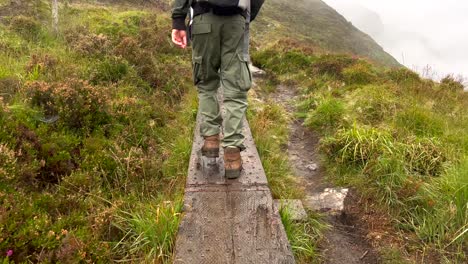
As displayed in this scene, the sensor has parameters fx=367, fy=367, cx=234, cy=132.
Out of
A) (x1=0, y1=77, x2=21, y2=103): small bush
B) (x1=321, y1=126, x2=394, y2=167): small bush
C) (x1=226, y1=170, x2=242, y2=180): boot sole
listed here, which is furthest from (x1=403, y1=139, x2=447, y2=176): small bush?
(x1=0, y1=77, x2=21, y2=103): small bush

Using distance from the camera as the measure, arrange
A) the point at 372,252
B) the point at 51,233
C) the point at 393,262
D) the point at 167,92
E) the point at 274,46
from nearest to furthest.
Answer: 1. the point at 51,233
2. the point at 393,262
3. the point at 372,252
4. the point at 167,92
5. the point at 274,46

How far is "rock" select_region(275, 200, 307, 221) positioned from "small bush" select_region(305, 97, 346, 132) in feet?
8.44

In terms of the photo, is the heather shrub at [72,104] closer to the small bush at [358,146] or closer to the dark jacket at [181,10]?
the dark jacket at [181,10]

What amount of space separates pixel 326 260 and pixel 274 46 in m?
11.6

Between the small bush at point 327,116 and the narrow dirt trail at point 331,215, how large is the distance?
0.19 m

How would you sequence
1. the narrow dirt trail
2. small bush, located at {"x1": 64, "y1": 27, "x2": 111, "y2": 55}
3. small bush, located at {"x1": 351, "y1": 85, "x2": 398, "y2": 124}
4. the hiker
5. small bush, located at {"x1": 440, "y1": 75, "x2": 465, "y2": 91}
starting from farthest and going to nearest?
1. small bush, located at {"x1": 440, "y1": 75, "x2": 465, "y2": 91}
2. small bush, located at {"x1": 64, "y1": 27, "x2": 111, "y2": 55}
3. small bush, located at {"x1": 351, "y1": 85, "x2": 398, "y2": 124}
4. the narrow dirt trail
5. the hiker

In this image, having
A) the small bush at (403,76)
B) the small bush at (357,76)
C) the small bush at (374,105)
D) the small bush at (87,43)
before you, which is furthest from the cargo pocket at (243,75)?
the small bush at (403,76)

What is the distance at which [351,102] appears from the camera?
7.23 meters

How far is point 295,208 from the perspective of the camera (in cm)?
382

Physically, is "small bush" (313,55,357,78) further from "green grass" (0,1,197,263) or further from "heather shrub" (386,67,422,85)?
"green grass" (0,1,197,263)

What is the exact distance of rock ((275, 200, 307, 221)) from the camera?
363 centimetres

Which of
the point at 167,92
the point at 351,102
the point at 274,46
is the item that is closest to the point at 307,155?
the point at 351,102

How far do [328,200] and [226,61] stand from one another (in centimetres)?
206

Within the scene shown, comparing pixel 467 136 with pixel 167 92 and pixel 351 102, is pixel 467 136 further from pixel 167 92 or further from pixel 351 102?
pixel 167 92
